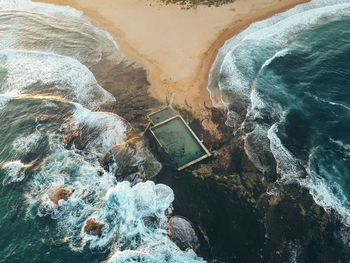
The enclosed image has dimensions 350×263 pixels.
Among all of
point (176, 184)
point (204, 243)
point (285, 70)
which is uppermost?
point (285, 70)

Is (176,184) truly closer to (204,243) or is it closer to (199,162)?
(199,162)

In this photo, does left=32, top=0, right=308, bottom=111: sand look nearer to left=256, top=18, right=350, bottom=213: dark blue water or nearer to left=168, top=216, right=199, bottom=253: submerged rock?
left=256, top=18, right=350, bottom=213: dark blue water

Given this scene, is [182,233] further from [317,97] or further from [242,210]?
[317,97]

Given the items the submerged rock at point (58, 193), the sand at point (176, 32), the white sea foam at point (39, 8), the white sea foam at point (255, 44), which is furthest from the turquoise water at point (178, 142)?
the white sea foam at point (39, 8)

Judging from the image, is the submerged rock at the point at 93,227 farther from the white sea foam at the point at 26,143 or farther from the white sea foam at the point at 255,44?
the white sea foam at the point at 255,44

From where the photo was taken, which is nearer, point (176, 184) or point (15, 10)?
point (176, 184)

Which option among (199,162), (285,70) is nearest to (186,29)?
(285,70)

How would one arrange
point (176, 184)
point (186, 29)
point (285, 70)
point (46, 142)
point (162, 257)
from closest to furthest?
point (162, 257) → point (176, 184) → point (46, 142) → point (285, 70) → point (186, 29)
